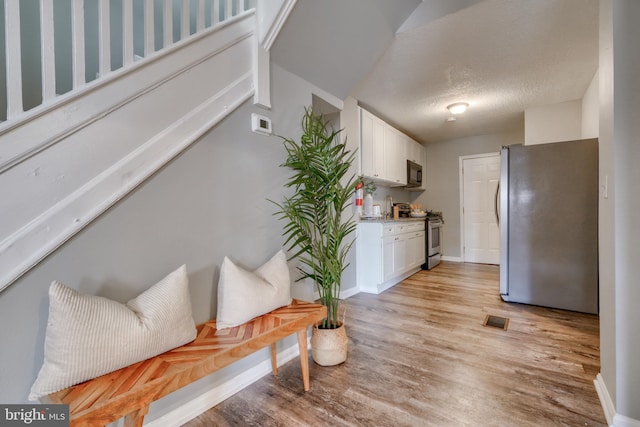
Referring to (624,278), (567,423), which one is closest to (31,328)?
(567,423)

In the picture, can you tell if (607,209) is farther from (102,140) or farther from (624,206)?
(102,140)

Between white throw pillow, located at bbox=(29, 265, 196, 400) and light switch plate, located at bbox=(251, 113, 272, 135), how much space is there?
1.09 m

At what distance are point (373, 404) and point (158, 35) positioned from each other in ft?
10.2

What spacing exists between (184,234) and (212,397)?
890mm

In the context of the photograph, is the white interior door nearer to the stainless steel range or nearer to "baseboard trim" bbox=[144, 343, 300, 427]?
the stainless steel range

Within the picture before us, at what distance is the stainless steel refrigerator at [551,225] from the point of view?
8.79 ft

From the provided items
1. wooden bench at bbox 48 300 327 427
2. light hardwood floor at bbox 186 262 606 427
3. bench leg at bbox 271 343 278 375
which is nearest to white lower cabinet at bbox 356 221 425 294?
light hardwood floor at bbox 186 262 606 427

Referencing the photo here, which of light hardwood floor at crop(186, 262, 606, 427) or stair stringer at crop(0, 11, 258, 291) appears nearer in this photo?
stair stringer at crop(0, 11, 258, 291)

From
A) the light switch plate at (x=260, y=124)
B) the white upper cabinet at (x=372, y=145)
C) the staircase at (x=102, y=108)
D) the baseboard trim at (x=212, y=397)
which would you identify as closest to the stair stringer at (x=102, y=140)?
the staircase at (x=102, y=108)

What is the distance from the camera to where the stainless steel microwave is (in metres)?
4.82

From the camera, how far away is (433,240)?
193 inches

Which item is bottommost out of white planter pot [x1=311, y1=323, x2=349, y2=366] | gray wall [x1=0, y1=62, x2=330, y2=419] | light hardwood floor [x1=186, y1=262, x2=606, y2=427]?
light hardwood floor [x1=186, y1=262, x2=606, y2=427]

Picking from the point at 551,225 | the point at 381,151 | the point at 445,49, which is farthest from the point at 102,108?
the point at 551,225

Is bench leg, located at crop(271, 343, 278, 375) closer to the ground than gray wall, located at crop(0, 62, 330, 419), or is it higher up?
closer to the ground
